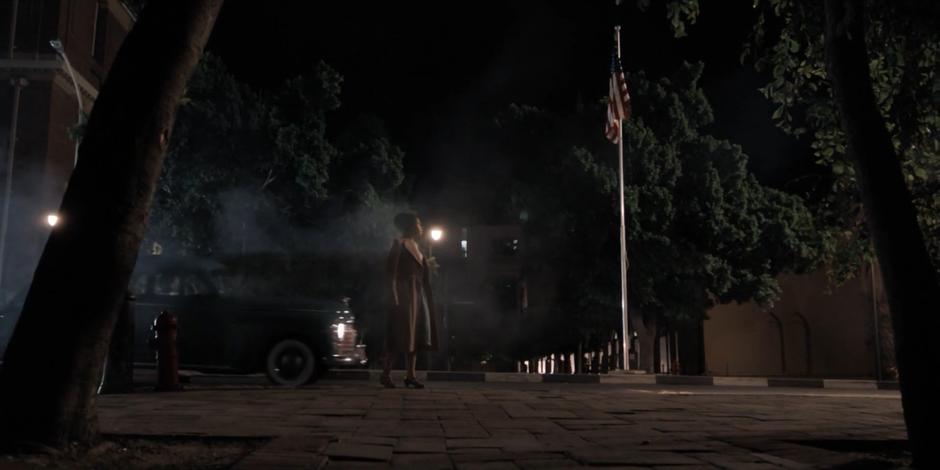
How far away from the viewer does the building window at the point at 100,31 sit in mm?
34438

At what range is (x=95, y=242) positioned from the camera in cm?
378

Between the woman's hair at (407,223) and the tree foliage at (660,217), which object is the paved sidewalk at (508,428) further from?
the tree foliage at (660,217)

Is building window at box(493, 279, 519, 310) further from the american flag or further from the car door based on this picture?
the car door

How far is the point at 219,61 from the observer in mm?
23500

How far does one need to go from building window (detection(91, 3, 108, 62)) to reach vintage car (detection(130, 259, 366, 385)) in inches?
1081

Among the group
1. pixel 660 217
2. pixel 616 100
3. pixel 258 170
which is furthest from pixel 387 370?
pixel 660 217

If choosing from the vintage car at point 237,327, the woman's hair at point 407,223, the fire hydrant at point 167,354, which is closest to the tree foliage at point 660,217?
the vintage car at point 237,327

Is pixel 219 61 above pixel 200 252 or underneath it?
above

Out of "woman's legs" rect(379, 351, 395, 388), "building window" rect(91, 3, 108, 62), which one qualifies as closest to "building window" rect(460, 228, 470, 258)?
"building window" rect(91, 3, 108, 62)

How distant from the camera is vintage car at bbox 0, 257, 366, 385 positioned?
10.4 m

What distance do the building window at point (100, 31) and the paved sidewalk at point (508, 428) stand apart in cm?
3033

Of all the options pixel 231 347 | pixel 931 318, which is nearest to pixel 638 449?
pixel 931 318

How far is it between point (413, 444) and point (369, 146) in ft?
72.8

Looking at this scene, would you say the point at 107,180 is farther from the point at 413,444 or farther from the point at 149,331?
the point at 149,331
